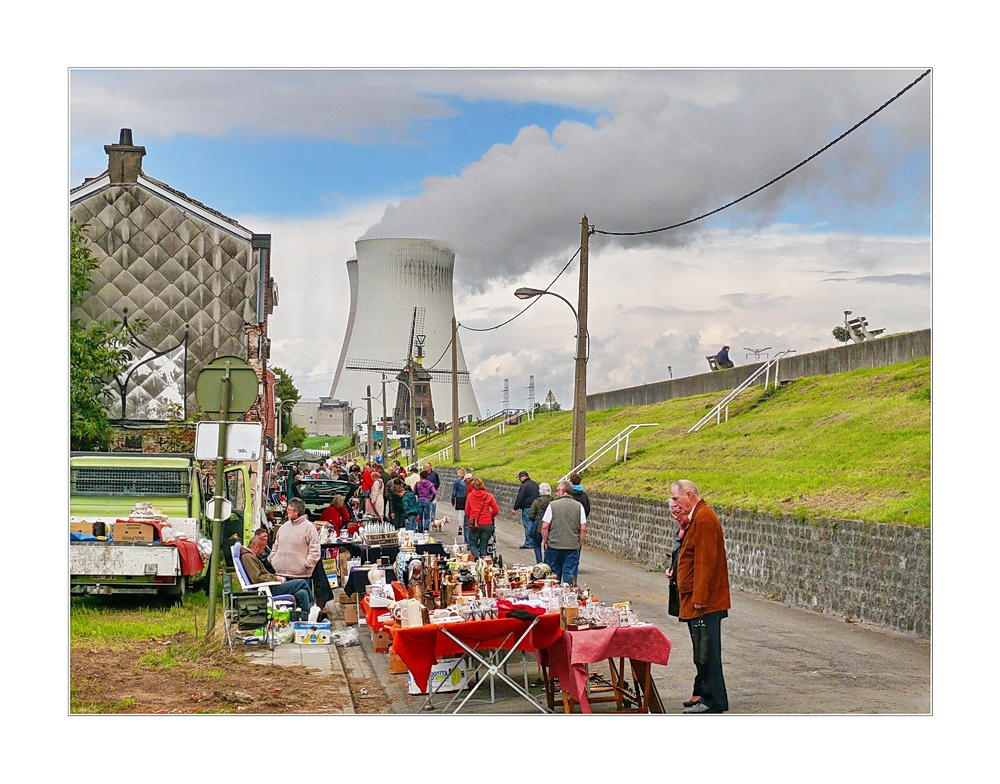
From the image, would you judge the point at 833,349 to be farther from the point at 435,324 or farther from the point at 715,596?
the point at 715,596

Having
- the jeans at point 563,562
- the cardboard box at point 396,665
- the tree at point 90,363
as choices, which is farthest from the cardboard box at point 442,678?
the tree at point 90,363

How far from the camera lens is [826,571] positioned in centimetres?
1282

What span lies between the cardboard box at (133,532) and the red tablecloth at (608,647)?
6887 mm

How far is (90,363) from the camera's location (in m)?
16.4

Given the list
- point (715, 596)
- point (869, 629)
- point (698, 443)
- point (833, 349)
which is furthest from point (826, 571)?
point (833, 349)

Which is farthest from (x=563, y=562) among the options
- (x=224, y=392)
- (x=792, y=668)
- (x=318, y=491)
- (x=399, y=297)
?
(x=399, y=297)

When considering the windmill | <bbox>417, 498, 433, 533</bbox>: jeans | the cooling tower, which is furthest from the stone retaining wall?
the windmill

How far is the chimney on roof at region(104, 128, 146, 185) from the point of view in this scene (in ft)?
65.8

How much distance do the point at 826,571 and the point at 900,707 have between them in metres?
4.67

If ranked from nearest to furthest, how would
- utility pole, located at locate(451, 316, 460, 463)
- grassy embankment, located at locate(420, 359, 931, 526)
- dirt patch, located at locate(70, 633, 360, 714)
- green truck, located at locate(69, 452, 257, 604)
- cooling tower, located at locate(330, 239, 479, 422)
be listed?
dirt patch, located at locate(70, 633, 360, 714) → green truck, located at locate(69, 452, 257, 604) → grassy embankment, located at locate(420, 359, 931, 526) → cooling tower, located at locate(330, 239, 479, 422) → utility pole, located at locate(451, 316, 460, 463)

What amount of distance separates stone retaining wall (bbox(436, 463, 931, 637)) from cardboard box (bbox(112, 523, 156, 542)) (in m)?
7.50

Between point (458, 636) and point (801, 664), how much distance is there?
11.2ft

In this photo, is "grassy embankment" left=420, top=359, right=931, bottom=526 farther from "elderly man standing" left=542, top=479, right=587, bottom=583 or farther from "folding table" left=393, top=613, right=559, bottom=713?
"folding table" left=393, top=613, right=559, bottom=713

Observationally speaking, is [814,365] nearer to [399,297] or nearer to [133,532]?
[399,297]
